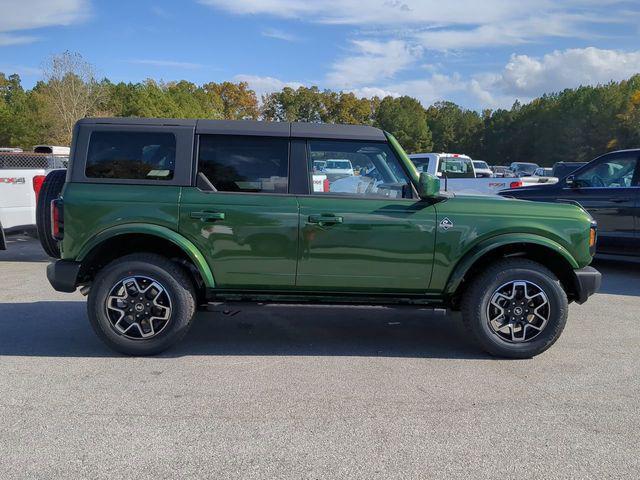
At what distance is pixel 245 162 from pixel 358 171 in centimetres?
98

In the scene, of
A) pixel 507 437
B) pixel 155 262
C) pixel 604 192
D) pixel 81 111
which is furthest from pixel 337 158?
pixel 81 111

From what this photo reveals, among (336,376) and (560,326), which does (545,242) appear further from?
(336,376)

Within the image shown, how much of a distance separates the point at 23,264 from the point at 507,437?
26.9 feet

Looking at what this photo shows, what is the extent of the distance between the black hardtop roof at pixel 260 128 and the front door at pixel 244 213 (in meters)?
0.06

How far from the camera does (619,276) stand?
8.59 metres

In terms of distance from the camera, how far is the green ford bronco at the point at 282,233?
4.56 meters

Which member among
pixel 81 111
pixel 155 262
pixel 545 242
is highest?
pixel 81 111

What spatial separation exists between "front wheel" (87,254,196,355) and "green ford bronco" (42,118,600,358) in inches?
0.4

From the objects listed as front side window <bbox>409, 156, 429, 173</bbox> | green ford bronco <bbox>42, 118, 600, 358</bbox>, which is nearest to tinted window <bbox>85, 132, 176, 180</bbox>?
green ford bronco <bbox>42, 118, 600, 358</bbox>

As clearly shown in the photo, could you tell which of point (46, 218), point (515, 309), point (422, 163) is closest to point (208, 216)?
point (46, 218)

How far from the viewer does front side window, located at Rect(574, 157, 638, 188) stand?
27.9 feet

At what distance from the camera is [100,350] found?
4.89 metres

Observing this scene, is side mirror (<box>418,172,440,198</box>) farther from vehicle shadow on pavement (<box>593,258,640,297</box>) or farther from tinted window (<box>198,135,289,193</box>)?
vehicle shadow on pavement (<box>593,258,640,297</box>)

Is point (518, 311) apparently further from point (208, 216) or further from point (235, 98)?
point (235, 98)
